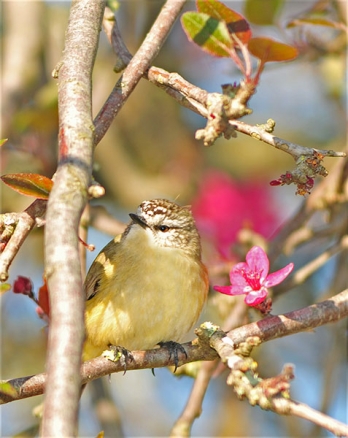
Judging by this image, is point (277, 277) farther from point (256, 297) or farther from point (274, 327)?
point (274, 327)

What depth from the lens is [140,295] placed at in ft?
14.5

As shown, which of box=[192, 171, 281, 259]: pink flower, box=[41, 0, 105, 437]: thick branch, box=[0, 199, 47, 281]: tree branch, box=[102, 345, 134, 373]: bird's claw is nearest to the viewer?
box=[41, 0, 105, 437]: thick branch

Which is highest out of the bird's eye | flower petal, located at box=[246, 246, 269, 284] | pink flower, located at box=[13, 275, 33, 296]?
the bird's eye

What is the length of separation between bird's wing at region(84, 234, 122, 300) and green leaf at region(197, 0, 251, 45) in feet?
6.33

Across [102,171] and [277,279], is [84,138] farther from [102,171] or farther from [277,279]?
[102,171]

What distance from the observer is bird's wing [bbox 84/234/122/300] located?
4.60 m

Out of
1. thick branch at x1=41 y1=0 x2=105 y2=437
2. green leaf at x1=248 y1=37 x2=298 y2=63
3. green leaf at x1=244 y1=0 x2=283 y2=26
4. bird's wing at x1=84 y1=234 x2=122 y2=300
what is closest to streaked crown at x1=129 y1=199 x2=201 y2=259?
bird's wing at x1=84 y1=234 x2=122 y2=300

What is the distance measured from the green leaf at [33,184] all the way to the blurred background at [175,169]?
111 inches

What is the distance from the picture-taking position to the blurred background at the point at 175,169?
5977 mm

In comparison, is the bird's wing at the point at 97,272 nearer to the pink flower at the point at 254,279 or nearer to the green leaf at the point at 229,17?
the pink flower at the point at 254,279

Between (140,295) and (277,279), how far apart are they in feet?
5.15

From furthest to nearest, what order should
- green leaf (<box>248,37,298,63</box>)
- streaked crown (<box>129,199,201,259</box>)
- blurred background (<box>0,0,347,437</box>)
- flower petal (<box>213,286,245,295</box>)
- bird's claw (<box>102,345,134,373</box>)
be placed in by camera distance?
blurred background (<box>0,0,347,437</box>)
streaked crown (<box>129,199,201,259</box>)
bird's claw (<box>102,345,134,373</box>)
flower petal (<box>213,286,245,295</box>)
green leaf (<box>248,37,298,63</box>)

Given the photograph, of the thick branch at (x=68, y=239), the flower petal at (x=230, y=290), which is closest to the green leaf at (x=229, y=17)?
the thick branch at (x=68, y=239)

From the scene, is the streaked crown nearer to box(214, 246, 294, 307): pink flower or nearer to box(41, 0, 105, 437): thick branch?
box(214, 246, 294, 307): pink flower
